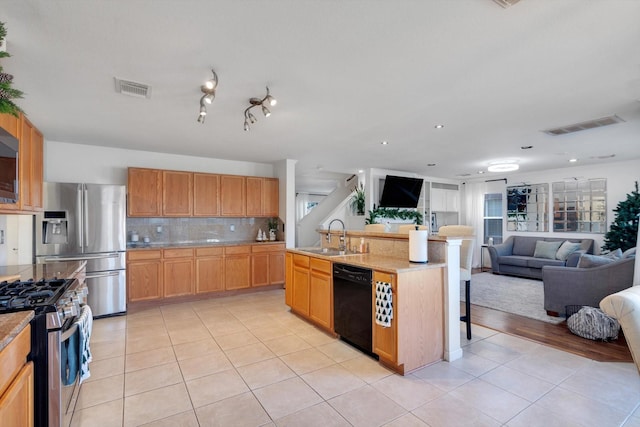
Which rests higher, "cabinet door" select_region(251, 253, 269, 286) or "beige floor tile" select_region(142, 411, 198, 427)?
"cabinet door" select_region(251, 253, 269, 286)

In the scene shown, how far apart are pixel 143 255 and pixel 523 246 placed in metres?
8.05

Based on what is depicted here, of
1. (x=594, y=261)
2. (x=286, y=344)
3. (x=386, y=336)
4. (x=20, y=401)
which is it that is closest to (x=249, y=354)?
(x=286, y=344)

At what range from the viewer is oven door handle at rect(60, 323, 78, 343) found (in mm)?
1729

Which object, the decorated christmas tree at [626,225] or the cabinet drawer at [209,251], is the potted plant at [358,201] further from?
the decorated christmas tree at [626,225]

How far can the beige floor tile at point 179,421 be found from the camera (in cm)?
201

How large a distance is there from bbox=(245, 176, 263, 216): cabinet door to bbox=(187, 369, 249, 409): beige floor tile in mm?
3407

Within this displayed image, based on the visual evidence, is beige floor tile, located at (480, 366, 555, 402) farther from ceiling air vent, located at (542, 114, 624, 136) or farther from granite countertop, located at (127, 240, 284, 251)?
granite countertop, located at (127, 240, 284, 251)

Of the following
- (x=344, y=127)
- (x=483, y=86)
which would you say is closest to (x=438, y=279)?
(x=483, y=86)

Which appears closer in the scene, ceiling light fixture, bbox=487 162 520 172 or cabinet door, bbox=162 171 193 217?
cabinet door, bbox=162 171 193 217


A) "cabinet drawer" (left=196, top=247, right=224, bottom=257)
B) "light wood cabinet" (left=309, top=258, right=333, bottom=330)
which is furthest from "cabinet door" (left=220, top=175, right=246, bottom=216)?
"light wood cabinet" (left=309, top=258, right=333, bottom=330)

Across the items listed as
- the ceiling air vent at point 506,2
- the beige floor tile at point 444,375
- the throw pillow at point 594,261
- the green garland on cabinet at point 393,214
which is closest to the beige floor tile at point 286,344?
the beige floor tile at point 444,375

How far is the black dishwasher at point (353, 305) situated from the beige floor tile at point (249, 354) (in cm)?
78

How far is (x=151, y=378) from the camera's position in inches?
102

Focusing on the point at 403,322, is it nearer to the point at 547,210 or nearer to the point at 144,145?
the point at 144,145
